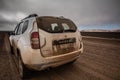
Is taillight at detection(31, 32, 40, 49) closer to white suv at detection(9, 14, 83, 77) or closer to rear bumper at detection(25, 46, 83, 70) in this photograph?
white suv at detection(9, 14, 83, 77)

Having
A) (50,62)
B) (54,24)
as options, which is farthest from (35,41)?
(54,24)

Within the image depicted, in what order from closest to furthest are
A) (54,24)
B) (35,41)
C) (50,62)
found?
(35,41) → (50,62) → (54,24)

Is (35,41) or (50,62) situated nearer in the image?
(35,41)

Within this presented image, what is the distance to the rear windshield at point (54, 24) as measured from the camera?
117 inches

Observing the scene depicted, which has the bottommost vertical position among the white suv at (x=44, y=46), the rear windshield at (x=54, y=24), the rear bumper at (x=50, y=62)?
the rear bumper at (x=50, y=62)

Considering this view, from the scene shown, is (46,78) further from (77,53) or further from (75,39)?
(75,39)

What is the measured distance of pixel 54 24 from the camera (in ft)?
11.2

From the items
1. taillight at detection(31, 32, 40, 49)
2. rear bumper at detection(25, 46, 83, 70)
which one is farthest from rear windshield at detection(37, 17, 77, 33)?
rear bumper at detection(25, 46, 83, 70)

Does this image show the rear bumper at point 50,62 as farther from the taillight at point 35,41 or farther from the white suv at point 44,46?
the taillight at point 35,41

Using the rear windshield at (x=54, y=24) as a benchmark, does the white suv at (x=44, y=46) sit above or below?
below

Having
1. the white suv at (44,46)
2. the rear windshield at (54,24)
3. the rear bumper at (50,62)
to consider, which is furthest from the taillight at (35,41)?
the rear bumper at (50,62)

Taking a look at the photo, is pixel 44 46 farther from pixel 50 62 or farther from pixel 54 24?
pixel 54 24

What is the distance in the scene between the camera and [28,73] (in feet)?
10.6

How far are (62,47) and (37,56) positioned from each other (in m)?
0.82
